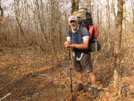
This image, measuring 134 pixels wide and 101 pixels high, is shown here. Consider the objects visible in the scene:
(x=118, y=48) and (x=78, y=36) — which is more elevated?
(x=78, y=36)

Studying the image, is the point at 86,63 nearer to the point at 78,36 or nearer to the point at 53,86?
the point at 78,36

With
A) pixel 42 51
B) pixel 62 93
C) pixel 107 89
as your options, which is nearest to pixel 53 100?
pixel 62 93

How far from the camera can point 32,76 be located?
512 centimetres

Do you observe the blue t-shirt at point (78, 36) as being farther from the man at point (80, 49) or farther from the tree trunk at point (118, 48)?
the tree trunk at point (118, 48)

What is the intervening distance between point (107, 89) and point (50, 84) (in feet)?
5.73

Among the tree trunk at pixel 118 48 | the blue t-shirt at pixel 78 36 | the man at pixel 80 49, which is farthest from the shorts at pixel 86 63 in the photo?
the tree trunk at pixel 118 48

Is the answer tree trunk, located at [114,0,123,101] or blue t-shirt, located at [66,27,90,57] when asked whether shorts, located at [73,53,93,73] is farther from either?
tree trunk, located at [114,0,123,101]

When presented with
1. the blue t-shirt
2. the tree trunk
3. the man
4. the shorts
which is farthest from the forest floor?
the blue t-shirt

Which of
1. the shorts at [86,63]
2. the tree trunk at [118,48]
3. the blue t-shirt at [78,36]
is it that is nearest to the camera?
the tree trunk at [118,48]

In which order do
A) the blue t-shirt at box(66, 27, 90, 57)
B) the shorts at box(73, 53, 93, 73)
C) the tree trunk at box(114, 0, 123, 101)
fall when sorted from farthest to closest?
1. the shorts at box(73, 53, 93, 73)
2. the blue t-shirt at box(66, 27, 90, 57)
3. the tree trunk at box(114, 0, 123, 101)

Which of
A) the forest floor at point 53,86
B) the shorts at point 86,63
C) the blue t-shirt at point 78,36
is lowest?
the forest floor at point 53,86

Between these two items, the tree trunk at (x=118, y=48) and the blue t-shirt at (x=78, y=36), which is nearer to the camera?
the tree trunk at (x=118, y=48)

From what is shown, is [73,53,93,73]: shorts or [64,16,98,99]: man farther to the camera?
[73,53,93,73]: shorts

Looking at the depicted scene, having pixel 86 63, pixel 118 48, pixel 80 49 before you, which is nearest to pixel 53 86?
pixel 86 63
